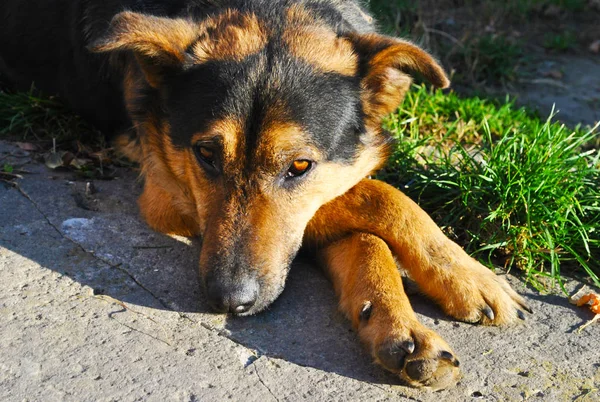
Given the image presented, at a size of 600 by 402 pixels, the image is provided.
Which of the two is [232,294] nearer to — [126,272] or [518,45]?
[126,272]

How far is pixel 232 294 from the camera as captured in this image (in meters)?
3.13

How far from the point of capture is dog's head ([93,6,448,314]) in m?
3.29

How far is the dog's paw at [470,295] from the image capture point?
135 inches

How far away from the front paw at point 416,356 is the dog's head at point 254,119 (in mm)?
606

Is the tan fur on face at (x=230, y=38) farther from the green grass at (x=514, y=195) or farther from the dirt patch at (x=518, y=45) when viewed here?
the dirt patch at (x=518, y=45)

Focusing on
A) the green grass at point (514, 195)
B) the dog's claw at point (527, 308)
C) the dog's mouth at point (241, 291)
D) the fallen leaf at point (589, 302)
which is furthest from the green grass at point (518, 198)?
the dog's mouth at point (241, 291)

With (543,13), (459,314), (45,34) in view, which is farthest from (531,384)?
(543,13)

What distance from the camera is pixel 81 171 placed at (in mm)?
4672

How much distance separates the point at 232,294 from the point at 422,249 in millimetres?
1043

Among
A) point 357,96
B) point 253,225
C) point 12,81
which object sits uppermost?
point 357,96

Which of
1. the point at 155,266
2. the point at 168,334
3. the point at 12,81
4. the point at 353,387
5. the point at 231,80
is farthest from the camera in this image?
the point at 12,81

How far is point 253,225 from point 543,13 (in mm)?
6850

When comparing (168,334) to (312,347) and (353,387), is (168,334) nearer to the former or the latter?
(312,347)

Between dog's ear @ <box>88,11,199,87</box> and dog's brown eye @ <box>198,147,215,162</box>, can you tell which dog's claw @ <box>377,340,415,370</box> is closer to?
dog's brown eye @ <box>198,147,215,162</box>
